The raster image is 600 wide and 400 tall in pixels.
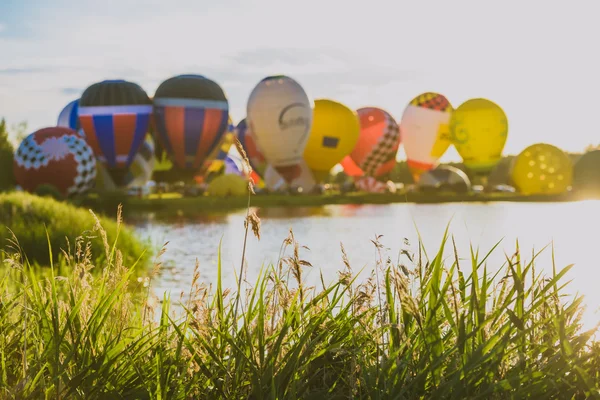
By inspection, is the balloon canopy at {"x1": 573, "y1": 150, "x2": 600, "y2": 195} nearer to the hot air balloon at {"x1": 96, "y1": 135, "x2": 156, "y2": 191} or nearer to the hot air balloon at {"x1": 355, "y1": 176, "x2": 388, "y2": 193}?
the hot air balloon at {"x1": 355, "y1": 176, "x2": 388, "y2": 193}

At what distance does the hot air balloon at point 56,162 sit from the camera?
129 ft

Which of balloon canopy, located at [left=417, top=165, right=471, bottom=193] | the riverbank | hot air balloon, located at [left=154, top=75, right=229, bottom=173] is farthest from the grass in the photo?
balloon canopy, located at [left=417, top=165, right=471, bottom=193]

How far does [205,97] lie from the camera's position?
45719mm

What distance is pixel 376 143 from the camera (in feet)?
182

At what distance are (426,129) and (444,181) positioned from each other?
23.5 ft

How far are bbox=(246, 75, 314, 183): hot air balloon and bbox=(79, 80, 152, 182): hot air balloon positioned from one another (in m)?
5.99

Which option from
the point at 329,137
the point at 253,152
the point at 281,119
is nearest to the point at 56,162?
the point at 281,119

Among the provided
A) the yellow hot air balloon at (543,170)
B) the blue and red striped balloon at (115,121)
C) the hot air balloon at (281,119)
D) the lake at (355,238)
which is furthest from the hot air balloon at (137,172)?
the yellow hot air balloon at (543,170)

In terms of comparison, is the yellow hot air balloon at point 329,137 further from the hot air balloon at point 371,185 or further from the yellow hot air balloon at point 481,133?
the yellow hot air balloon at point 481,133

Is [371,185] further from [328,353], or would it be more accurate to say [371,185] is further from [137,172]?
[328,353]

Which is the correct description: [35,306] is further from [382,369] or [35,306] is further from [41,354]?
[382,369]

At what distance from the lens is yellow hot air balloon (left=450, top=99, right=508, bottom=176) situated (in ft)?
167

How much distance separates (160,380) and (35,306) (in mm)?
944

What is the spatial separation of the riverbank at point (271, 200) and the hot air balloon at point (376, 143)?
18.7 ft
